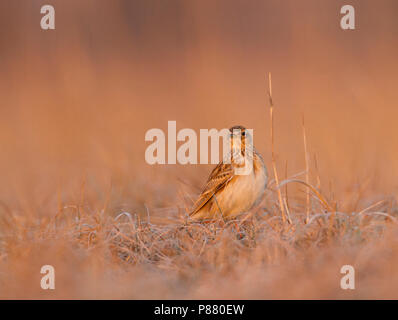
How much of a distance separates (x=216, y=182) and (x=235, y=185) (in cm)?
30

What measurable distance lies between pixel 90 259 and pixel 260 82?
794 cm

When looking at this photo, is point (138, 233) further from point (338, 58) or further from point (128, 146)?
point (338, 58)

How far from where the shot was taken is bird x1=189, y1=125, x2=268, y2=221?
471 cm

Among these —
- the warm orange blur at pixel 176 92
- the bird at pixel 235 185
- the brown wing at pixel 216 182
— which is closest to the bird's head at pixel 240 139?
the bird at pixel 235 185

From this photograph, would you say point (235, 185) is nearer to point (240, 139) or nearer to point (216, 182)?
point (216, 182)

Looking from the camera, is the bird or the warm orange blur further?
the warm orange blur

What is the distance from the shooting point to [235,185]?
189 inches

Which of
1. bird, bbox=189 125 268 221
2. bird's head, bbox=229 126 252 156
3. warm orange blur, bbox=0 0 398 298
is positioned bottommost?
bird, bbox=189 125 268 221

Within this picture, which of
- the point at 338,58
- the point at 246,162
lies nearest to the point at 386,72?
the point at 338,58

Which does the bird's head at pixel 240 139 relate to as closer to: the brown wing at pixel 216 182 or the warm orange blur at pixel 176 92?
the brown wing at pixel 216 182

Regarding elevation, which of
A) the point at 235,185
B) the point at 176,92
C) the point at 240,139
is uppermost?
the point at 176,92

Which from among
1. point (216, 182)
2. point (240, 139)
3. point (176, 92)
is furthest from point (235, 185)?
point (176, 92)

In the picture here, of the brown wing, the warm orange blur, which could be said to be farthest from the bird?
the warm orange blur

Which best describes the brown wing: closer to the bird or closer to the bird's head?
the bird
